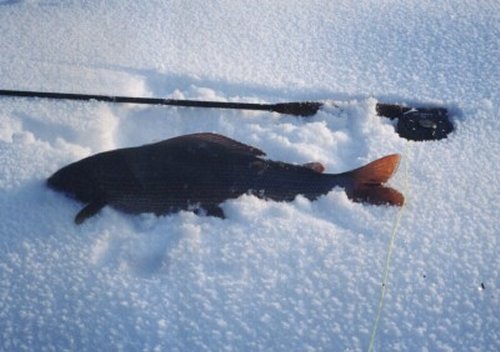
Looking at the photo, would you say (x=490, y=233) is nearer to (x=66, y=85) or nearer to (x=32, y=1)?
(x=66, y=85)

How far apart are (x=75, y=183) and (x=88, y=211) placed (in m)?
0.15

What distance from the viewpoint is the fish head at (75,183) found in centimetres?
178

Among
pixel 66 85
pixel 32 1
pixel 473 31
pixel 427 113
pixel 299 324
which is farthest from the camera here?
pixel 32 1

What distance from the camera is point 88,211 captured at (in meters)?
1.70

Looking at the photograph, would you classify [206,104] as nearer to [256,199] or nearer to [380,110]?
[256,199]

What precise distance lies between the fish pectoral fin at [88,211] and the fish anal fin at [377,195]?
0.93 m

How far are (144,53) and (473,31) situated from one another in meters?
1.77

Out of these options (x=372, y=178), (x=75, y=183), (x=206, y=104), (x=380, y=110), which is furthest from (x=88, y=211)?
(x=380, y=110)

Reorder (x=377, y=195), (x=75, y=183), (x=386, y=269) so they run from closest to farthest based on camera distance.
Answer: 1. (x=386, y=269)
2. (x=377, y=195)
3. (x=75, y=183)

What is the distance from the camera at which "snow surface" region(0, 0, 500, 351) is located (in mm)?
1345

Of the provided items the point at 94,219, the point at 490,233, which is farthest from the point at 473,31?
the point at 94,219

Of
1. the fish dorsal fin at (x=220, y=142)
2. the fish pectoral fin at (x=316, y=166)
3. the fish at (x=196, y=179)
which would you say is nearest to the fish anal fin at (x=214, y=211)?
the fish at (x=196, y=179)

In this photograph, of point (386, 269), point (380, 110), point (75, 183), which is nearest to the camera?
point (386, 269)

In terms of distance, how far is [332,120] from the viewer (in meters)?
2.09
